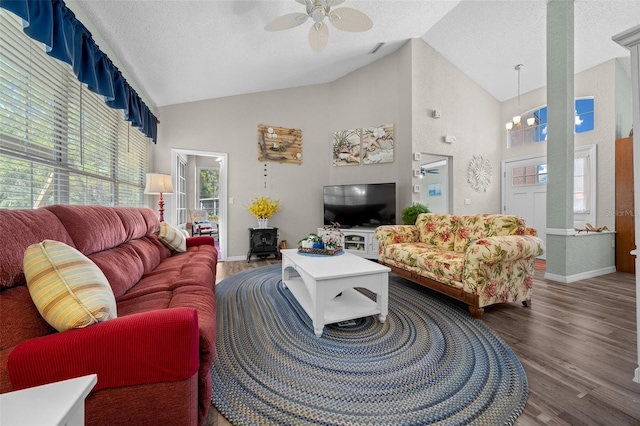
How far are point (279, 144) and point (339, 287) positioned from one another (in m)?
3.45

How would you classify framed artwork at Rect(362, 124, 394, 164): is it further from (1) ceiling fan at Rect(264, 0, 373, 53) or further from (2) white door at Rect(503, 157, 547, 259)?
(2) white door at Rect(503, 157, 547, 259)

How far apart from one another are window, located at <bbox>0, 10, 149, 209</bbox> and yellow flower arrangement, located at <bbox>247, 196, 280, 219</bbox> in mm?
1876

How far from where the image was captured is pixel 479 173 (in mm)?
4840

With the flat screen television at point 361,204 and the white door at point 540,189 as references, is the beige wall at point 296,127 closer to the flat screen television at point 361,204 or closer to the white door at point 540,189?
the flat screen television at point 361,204

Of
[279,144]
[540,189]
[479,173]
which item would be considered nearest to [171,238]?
[279,144]

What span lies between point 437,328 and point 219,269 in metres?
3.01

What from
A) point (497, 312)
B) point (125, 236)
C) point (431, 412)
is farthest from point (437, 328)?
point (125, 236)

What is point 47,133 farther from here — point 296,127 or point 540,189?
point 540,189

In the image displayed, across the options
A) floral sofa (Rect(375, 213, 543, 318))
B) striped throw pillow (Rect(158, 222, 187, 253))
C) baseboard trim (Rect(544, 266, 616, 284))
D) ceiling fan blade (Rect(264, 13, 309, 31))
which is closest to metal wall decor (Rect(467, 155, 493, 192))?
baseboard trim (Rect(544, 266, 616, 284))

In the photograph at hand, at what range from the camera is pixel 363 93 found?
4.63 metres

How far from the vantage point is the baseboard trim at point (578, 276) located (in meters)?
3.08

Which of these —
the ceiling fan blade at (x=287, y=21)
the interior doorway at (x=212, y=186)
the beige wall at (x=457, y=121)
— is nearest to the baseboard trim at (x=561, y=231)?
the beige wall at (x=457, y=121)

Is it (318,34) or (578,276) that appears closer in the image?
(318,34)

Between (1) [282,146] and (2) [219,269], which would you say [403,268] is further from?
(1) [282,146]
